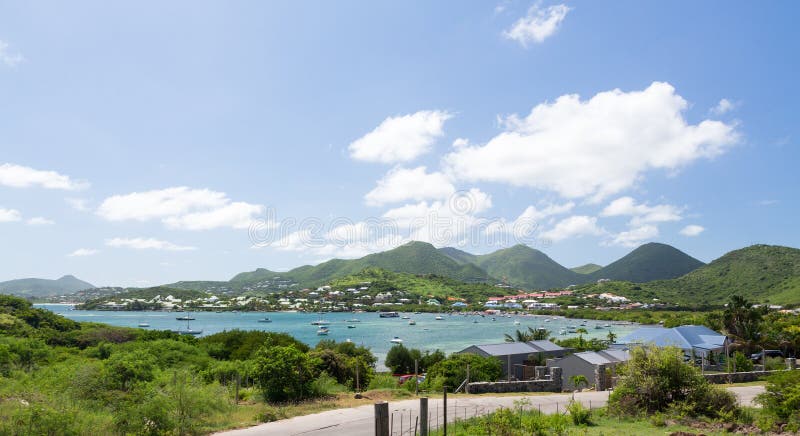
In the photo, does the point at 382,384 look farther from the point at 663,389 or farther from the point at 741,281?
the point at 741,281

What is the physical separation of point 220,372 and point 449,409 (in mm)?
14675

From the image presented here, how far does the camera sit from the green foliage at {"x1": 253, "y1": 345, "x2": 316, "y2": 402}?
21.5m

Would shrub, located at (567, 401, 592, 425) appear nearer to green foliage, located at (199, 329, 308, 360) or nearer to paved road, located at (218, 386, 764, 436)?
paved road, located at (218, 386, 764, 436)

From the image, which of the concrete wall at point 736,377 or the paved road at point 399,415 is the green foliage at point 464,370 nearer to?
the paved road at point 399,415

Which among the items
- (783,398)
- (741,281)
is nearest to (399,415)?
(783,398)

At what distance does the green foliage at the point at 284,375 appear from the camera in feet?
70.5

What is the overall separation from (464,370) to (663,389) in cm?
1281

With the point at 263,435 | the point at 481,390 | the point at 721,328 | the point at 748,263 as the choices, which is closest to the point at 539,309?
the point at 748,263

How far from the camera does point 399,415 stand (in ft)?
61.8

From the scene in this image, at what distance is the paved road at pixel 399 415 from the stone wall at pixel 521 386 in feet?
3.65

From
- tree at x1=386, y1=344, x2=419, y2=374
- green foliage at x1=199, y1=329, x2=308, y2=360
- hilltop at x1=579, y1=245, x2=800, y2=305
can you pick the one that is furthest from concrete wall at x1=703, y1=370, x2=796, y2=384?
hilltop at x1=579, y1=245, x2=800, y2=305

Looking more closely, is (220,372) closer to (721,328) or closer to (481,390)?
(481,390)

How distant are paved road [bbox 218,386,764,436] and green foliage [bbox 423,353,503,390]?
19.2 ft

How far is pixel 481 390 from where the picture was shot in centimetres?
2448
